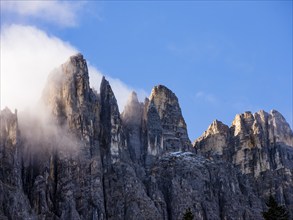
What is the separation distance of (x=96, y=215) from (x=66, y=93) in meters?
31.8

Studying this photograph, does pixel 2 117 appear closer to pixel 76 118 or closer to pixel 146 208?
pixel 76 118

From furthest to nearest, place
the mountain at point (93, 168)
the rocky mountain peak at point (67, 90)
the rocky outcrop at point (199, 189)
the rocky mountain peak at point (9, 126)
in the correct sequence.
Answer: the rocky outcrop at point (199, 189), the rocky mountain peak at point (67, 90), the rocky mountain peak at point (9, 126), the mountain at point (93, 168)

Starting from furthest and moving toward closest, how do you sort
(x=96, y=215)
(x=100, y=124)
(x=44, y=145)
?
(x=100, y=124)
(x=44, y=145)
(x=96, y=215)

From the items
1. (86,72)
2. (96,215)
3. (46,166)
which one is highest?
(86,72)

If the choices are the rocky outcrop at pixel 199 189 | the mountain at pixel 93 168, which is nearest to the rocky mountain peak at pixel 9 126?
the mountain at pixel 93 168

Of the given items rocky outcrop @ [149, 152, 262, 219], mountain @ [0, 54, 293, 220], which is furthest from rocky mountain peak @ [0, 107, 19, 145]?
rocky outcrop @ [149, 152, 262, 219]

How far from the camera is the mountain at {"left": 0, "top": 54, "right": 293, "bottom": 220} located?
158 m

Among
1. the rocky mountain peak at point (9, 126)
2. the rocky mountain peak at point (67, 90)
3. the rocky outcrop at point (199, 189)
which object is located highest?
the rocky mountain peak at point (67, 90)

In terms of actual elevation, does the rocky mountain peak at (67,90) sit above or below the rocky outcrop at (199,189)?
above

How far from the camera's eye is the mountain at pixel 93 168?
158000 mm

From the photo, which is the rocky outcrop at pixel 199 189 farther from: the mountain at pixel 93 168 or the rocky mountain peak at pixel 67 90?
the rocky mountain peak at pixel 67 90

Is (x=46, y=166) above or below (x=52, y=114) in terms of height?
below

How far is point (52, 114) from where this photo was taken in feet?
577

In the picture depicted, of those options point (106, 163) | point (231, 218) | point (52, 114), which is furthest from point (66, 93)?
point (231, 218)
